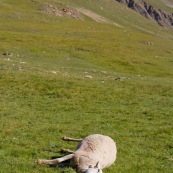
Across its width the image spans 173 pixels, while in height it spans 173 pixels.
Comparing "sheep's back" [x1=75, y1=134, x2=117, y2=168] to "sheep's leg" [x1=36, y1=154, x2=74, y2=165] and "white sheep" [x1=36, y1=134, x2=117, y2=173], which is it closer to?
"white sheep" [x1=36, y1=134, x2=117, y2=173]

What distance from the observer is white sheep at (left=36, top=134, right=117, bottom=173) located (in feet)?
44.9

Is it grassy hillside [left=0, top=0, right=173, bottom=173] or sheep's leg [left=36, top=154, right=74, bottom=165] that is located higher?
sheep's leg [left=36, top=154, right=74, bottom=165]

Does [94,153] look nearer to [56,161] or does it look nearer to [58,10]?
[56,161]

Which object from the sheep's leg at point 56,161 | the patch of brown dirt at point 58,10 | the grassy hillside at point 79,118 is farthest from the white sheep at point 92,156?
the patch of brown dirt at point 58,10

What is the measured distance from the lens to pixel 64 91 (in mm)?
30672

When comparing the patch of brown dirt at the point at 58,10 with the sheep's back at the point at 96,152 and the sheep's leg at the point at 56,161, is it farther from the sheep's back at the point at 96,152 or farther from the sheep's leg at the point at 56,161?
the sheep's leg at the point at 56,161

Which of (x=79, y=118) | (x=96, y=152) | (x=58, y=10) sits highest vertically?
(x=96, y=152)

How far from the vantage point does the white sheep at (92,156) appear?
13682 mm

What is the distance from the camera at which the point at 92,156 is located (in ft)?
47.0

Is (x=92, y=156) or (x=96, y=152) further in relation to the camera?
(x=96, y=152)

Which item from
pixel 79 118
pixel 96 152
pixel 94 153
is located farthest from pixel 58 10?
pixel 94 153

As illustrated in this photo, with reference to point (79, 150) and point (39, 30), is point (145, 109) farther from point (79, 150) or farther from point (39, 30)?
point (39, 30)

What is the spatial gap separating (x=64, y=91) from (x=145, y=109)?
672 cm

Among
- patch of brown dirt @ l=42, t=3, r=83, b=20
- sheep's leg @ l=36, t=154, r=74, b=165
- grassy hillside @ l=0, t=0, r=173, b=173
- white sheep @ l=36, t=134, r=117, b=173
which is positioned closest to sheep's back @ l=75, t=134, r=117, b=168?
white sheep @ l=36, t=134, r=117, b=173
